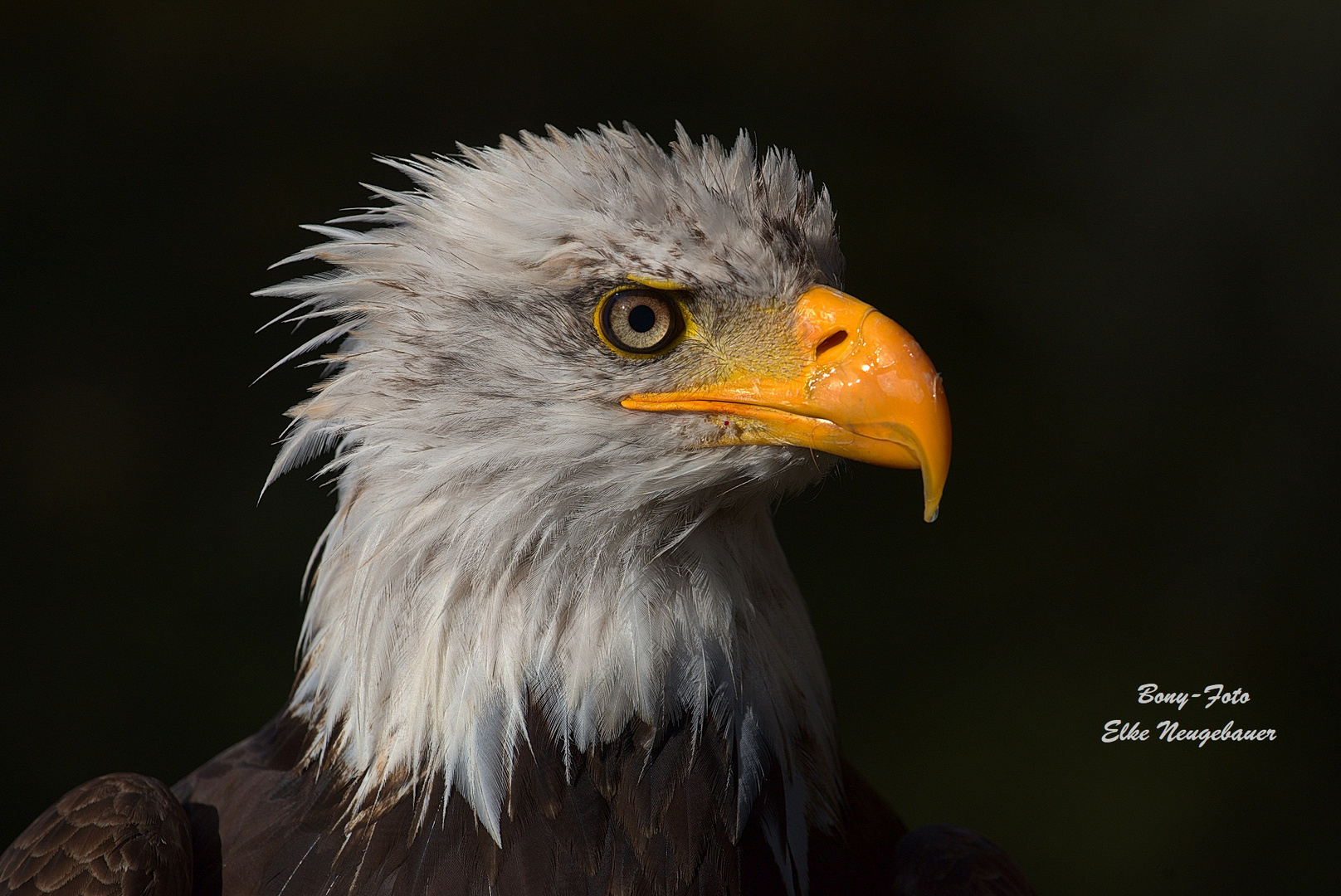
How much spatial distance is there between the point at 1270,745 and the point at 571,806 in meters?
Answer: 3.87

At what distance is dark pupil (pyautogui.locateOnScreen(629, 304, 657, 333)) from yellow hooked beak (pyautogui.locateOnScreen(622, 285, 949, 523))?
0.10 metres

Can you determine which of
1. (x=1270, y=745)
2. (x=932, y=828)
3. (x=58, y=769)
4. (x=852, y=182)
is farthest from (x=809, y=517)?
(x=58, y=769)

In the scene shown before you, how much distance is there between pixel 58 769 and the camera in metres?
3.85

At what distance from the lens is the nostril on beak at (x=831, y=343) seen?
5.10 feet

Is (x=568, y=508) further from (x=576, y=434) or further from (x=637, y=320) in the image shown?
(x=637, y=320)

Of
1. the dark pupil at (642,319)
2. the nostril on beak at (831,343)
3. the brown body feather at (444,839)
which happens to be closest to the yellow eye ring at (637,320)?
the dark pupil at (642,319)

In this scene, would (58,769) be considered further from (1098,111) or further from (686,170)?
(1098,111)

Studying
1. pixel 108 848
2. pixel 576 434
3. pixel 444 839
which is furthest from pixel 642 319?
pixel 108 848

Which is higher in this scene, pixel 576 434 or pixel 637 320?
pixel 637 320

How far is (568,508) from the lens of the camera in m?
1.57

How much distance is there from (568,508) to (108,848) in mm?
876

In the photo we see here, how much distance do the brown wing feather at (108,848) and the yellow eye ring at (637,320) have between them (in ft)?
3.38

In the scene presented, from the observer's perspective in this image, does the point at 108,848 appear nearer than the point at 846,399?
No

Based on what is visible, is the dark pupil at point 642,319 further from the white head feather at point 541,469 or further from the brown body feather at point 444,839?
the brown body feather at point 444,839
